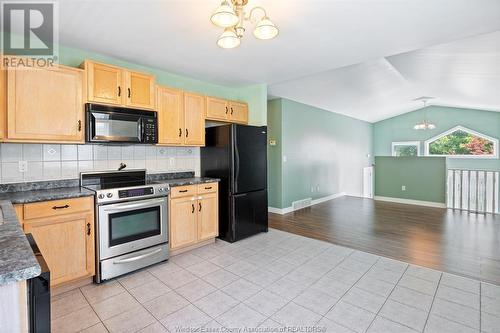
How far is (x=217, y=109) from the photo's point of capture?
12.5 ft

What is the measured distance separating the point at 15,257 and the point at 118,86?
89.9 inches

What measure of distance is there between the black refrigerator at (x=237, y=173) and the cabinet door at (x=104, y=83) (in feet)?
4.55

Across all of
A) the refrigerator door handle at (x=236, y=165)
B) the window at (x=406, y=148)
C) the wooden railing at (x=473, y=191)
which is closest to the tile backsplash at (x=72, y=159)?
the refrigerator door handle at (x=236, y=165)

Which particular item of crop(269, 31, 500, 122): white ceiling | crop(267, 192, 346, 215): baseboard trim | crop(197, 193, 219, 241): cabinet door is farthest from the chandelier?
crop(267, 192, 346, 215): baseboard trim

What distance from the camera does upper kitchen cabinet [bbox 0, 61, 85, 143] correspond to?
85.9 inches

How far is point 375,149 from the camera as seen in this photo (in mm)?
10148

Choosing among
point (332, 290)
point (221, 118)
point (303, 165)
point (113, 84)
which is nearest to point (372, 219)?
point (303, 165)

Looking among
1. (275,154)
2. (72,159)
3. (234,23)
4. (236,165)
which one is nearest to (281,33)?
(234,23)

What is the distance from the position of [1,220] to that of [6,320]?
2.93 ft

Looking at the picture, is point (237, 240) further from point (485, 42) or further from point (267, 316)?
point (485, 42)

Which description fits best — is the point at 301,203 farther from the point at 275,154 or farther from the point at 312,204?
the point at 275,154

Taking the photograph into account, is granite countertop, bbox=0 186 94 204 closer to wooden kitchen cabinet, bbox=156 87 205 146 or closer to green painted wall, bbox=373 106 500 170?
wooden kitchen cabinet, bbox=156 87 205 146

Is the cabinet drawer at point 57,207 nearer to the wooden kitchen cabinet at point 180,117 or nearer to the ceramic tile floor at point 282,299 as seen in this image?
the ceramic tile floor at point 282,299

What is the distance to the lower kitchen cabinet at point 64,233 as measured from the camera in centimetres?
212
